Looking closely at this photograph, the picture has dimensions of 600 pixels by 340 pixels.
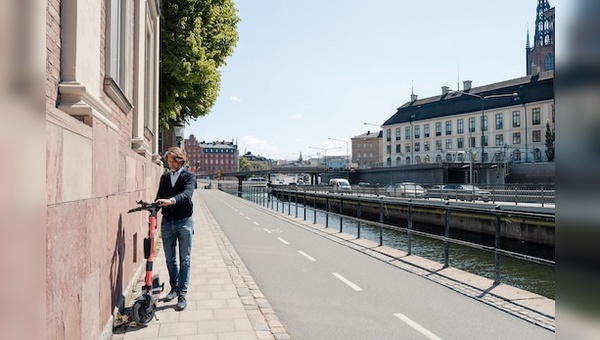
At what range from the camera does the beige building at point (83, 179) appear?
2.84 metres

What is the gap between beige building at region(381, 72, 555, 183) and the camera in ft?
219

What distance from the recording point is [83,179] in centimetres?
346

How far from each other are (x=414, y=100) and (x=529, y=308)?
97.9 meters

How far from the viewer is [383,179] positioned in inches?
3017

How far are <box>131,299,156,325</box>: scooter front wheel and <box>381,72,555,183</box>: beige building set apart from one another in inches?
2155

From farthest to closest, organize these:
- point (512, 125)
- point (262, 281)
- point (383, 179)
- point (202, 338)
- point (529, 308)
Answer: point (383, 179) < point (512, 125) < point (262, 281) < point (529, 308) < point (202, 338)

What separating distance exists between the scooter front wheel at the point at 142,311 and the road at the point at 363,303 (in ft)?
5.55

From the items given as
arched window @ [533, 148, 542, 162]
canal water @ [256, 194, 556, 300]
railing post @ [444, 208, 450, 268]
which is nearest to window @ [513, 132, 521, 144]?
arched window @ [533, 148, 542, 162]

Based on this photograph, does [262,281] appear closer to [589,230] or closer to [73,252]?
[73,252]

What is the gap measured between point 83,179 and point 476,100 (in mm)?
82635

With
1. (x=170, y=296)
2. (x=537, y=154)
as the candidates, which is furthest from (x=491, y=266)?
(x=537, y=154)

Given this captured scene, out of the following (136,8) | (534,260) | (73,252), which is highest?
(136,8)

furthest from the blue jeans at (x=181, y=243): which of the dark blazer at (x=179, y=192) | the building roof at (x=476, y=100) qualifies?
the building roof at (x=476, y=100)

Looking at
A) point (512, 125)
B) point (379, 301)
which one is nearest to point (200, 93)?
point (379, 301)
